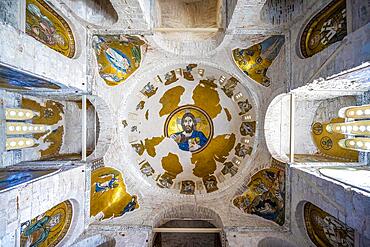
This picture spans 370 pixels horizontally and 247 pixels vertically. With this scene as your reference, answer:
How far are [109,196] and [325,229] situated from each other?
724 centimetres

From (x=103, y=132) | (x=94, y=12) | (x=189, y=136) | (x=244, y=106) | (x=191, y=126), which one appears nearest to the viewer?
(x=94, y=12)

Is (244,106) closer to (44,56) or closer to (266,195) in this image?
(266,195)

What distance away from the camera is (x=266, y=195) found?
9.18 meters

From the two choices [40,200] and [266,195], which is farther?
[266,195]

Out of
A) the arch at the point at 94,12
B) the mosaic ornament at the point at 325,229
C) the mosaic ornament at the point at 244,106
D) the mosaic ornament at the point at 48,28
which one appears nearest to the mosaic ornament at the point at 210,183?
the mosaic ornament at the point at 244,106

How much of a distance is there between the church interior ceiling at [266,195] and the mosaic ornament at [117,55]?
20.9ft

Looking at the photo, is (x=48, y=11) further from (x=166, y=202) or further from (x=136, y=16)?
(x=166, y=202)

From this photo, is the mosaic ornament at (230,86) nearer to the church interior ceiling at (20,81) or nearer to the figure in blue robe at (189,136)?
the figure in blue robe at (189,136)

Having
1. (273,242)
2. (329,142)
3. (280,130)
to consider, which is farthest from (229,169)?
(329,142)

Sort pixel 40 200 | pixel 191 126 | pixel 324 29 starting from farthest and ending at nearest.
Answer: pixel 191 126 < pixel 324 29 < pixel 40 200

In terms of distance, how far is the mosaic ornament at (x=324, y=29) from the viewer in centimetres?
605

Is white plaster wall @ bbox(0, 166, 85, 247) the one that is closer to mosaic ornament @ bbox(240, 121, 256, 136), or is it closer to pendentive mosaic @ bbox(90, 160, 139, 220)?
pendentive mosaic @ bbox(90, 160, 139, 220)

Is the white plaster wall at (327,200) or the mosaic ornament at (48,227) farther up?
the white plaster wall at (327,200)

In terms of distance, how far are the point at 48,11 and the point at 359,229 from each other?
943cm
